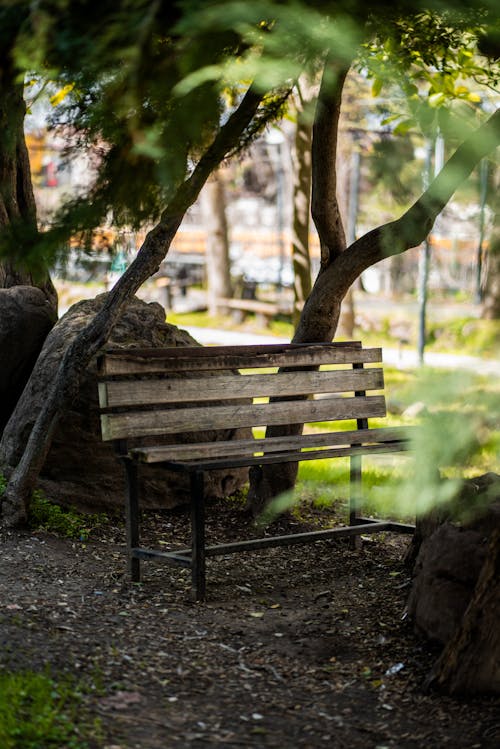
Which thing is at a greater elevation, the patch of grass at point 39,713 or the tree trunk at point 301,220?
the tree trunk at point 301,220

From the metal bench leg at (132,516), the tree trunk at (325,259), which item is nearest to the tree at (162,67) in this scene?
the metal bench leg at (132,516)

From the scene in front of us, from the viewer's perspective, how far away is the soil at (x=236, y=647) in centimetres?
355

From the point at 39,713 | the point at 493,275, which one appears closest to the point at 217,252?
the point at 39,713

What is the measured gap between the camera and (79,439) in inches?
246

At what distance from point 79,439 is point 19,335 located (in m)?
0.90

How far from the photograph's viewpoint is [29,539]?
5.65m

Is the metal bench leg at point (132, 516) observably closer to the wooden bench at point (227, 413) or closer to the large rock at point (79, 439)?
the wooden bench at point (227, 413)

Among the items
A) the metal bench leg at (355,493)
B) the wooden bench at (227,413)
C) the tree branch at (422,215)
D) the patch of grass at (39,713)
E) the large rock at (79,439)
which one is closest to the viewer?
the tree branch at (422,215)

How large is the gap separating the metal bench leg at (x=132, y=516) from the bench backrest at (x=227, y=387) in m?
0.18

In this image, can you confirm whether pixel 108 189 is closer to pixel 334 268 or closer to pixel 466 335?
pixel 466 335

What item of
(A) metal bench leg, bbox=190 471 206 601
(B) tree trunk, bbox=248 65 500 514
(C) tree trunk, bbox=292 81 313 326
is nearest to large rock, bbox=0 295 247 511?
(B) tree trunk, bbox=248 65 500 514

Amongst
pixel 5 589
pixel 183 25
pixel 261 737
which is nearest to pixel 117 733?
pixel 261 737

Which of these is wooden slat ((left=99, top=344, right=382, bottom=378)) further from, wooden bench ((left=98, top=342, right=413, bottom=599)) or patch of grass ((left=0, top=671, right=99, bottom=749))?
patch of grass ((left=0, top=671, right=99, bottom=749))

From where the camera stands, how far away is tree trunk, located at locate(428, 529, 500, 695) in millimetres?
3707
